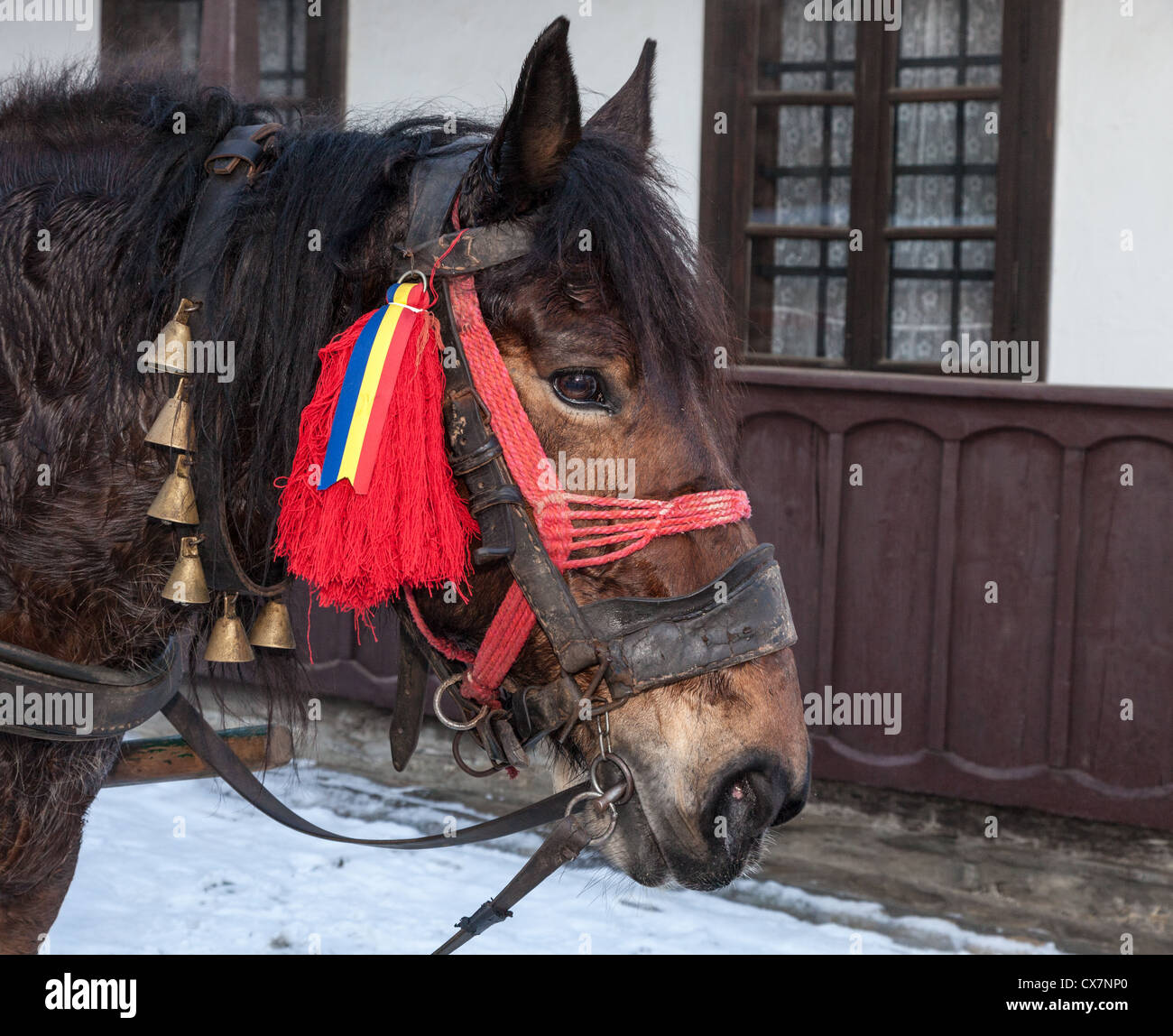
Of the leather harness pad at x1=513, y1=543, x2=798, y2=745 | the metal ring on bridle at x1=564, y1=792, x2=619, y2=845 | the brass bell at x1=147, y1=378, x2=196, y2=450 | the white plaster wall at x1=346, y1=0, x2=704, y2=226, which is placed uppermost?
the white plaster wall at x1=346, y1=0, x2=704, y2=226

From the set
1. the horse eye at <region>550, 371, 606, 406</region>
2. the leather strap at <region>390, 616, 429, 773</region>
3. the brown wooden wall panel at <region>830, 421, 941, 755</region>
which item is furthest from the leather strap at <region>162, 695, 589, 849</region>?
the brown wooden wall panel at <region>830, 421, 941, 755</region>

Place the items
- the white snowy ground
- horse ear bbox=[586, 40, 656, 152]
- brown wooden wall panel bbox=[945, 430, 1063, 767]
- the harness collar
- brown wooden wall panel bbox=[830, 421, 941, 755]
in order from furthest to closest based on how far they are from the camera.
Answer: brown wooden wall panel bbox=[830, 421, 941, 755], brown wooden wall panel bbox=[945, 430, 1063, 767], the white snowy ground, horse ear bbox=[586, 40, 656, 152], the harness collar

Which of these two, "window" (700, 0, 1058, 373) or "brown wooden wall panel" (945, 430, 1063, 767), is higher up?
"window" (700, 0, 1058, 373)

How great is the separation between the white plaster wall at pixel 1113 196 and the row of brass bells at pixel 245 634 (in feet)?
9.84

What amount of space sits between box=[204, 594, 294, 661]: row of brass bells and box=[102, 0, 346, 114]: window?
9.74ft

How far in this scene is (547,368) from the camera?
1.48 m

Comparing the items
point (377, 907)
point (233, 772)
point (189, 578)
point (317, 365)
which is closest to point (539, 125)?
point (317, 365)

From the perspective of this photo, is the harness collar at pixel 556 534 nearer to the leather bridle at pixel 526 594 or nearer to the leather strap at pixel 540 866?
the leather bridle at pixel 526 594

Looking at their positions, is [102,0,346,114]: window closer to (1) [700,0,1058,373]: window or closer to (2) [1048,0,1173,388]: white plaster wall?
(1) [700,0,1058,373]: window

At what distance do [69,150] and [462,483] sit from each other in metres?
0.83

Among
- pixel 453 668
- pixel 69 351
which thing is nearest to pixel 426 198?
pixel 69 351

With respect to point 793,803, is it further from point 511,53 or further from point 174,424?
point 511,53

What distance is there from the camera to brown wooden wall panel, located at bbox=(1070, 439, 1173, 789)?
372 cm

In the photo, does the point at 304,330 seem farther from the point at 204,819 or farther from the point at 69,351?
the point at 204,819
